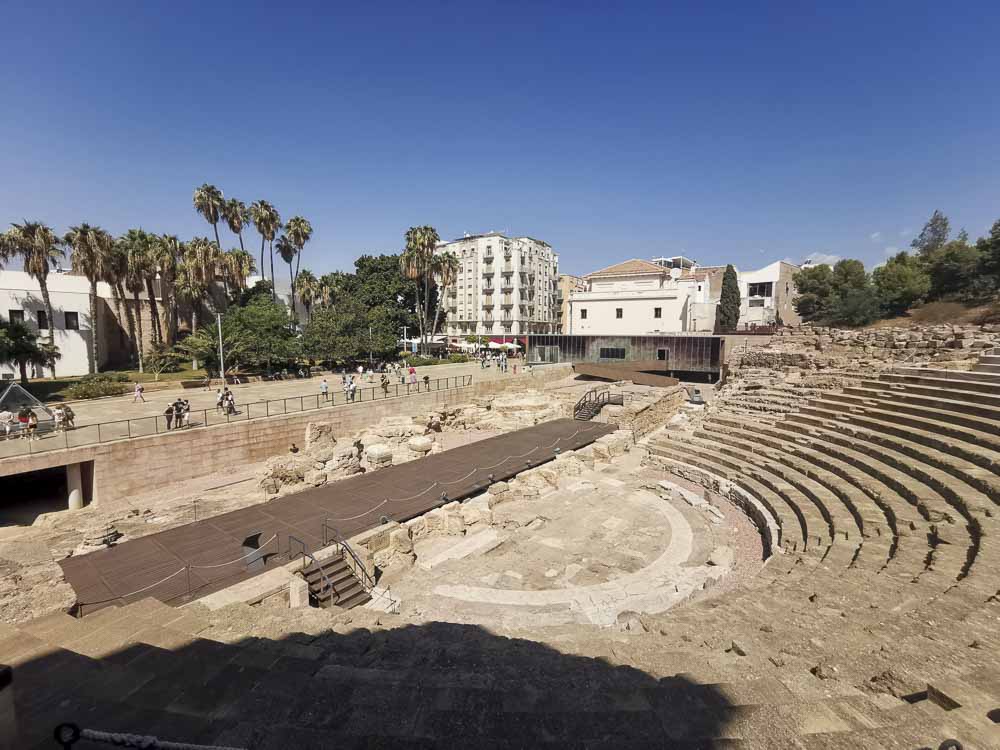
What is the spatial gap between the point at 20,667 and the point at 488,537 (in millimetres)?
11407

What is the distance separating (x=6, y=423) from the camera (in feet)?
56.6

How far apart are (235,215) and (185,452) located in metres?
36.3

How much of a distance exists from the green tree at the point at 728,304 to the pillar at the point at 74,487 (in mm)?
59590

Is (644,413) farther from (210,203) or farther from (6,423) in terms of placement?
(210,203)

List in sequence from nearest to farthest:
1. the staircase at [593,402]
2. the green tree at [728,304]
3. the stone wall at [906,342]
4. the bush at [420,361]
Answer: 1. the stone wall at [906,342]
2. the staircase at [593,402]
3. the bush at [420,361]
4. the green tree at [728,304]

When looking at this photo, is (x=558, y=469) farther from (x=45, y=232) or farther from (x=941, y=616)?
(x=45, y=232)

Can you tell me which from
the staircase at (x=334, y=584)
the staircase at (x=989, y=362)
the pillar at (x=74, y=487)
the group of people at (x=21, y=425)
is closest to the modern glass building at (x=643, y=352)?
the staircase at (x=989, y=362)

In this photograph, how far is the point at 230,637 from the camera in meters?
7.84

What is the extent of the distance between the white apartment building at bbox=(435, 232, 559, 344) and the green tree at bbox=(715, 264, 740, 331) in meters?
28.1

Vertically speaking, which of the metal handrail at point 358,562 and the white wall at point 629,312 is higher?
the white wall at point 629,312

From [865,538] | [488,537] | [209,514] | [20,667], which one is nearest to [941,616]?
[865,538]

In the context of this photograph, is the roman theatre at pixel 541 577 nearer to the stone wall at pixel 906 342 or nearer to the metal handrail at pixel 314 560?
the metal handrail at pixel 314 560

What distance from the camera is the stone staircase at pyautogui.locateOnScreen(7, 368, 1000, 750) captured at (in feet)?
14.8

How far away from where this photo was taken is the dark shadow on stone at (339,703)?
4367mm
